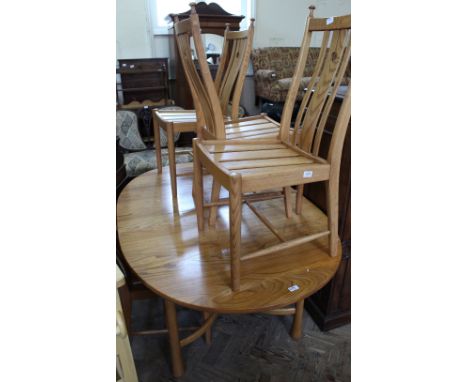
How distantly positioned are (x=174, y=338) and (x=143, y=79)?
320 centimetres

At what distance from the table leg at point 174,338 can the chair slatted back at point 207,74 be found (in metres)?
0.69

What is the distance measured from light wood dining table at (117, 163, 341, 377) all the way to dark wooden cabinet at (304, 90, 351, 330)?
0.08 metres

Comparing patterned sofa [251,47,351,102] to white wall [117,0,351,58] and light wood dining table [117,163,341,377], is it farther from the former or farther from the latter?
light wood dining table [117,163,341,377]

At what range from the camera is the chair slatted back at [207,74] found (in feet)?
3.78

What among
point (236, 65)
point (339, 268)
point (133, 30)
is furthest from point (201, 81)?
point (133, 30)

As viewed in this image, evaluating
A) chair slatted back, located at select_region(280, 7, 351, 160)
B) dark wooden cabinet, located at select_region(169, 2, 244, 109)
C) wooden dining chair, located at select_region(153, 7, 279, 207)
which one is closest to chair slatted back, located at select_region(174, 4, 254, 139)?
wooden dining chair, located at select_region(153, 7, 279, 207)

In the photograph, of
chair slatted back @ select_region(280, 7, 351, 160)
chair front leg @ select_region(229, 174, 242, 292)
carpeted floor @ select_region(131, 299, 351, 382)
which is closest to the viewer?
chair front leg @ select_region(229, 174, 242, 292)

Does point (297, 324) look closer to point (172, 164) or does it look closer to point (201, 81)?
point (172, 164)

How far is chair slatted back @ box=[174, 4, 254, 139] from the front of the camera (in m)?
1.15

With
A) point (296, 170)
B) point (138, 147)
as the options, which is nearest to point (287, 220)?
point (296, 170)

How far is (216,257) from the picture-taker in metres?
1.15

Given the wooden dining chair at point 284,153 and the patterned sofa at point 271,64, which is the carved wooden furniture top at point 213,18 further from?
the wooden dining chair at point 284,153
